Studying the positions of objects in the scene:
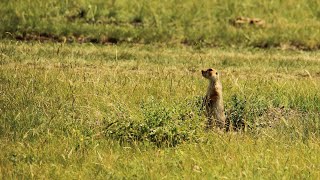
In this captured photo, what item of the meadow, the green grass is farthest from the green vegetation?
the green grass

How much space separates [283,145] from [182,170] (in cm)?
147

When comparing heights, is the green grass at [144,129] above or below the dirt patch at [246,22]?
below

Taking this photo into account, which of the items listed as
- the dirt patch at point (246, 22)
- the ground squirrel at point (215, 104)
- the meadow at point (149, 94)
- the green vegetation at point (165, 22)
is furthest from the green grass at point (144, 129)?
Result: the dirt patch at point (246, 22)

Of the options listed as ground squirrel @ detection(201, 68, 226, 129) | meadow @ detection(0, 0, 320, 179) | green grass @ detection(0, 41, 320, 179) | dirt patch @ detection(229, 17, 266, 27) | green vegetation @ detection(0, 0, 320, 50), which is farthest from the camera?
dirt patch @ detection(229, 17, 266, 27)

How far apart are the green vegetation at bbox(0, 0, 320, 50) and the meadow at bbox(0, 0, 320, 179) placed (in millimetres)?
37

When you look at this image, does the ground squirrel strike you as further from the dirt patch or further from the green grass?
the dirt patch

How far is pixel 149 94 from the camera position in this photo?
10.3 meters

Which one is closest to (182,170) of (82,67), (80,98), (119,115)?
(119,115)

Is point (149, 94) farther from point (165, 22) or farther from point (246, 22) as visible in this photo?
point (246, 22)

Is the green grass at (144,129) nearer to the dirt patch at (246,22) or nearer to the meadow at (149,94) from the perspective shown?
the meadow at (149,94)

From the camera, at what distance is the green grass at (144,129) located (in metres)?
6.99

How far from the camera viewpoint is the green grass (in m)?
6.99

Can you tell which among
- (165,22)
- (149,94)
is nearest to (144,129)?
(149,94)

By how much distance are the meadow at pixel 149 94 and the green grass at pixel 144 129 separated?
2 cm
